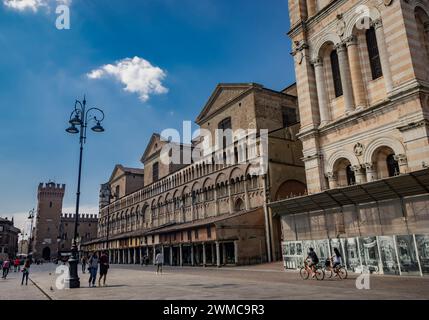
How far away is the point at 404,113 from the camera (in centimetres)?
1947

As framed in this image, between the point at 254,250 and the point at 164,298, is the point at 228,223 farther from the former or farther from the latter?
the point at 164,298

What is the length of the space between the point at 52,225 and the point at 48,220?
71.4 inches

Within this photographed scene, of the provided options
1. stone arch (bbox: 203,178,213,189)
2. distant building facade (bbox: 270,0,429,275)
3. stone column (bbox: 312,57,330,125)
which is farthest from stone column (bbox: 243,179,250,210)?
stone column (bbox: 312,57,330,125)

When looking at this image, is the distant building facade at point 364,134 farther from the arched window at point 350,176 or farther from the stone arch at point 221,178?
the stone arch at point 221,178

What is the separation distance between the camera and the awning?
1694cm

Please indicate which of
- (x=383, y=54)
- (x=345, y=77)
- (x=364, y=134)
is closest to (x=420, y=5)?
(x=383, y=54)

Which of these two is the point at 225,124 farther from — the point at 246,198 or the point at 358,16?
the point at 358,16

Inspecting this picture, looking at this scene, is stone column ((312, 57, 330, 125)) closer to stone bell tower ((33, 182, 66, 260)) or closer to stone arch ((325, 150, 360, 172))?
stone arch ((325, 150, 360, 172))

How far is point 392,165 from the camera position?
69.0 ft

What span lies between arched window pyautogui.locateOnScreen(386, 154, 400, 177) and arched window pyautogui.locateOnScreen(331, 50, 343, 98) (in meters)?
6.17

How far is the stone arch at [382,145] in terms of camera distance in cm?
1962

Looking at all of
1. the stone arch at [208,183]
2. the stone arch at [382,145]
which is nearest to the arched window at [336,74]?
the stone arch at [382,145]

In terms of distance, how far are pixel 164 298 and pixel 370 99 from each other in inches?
717
